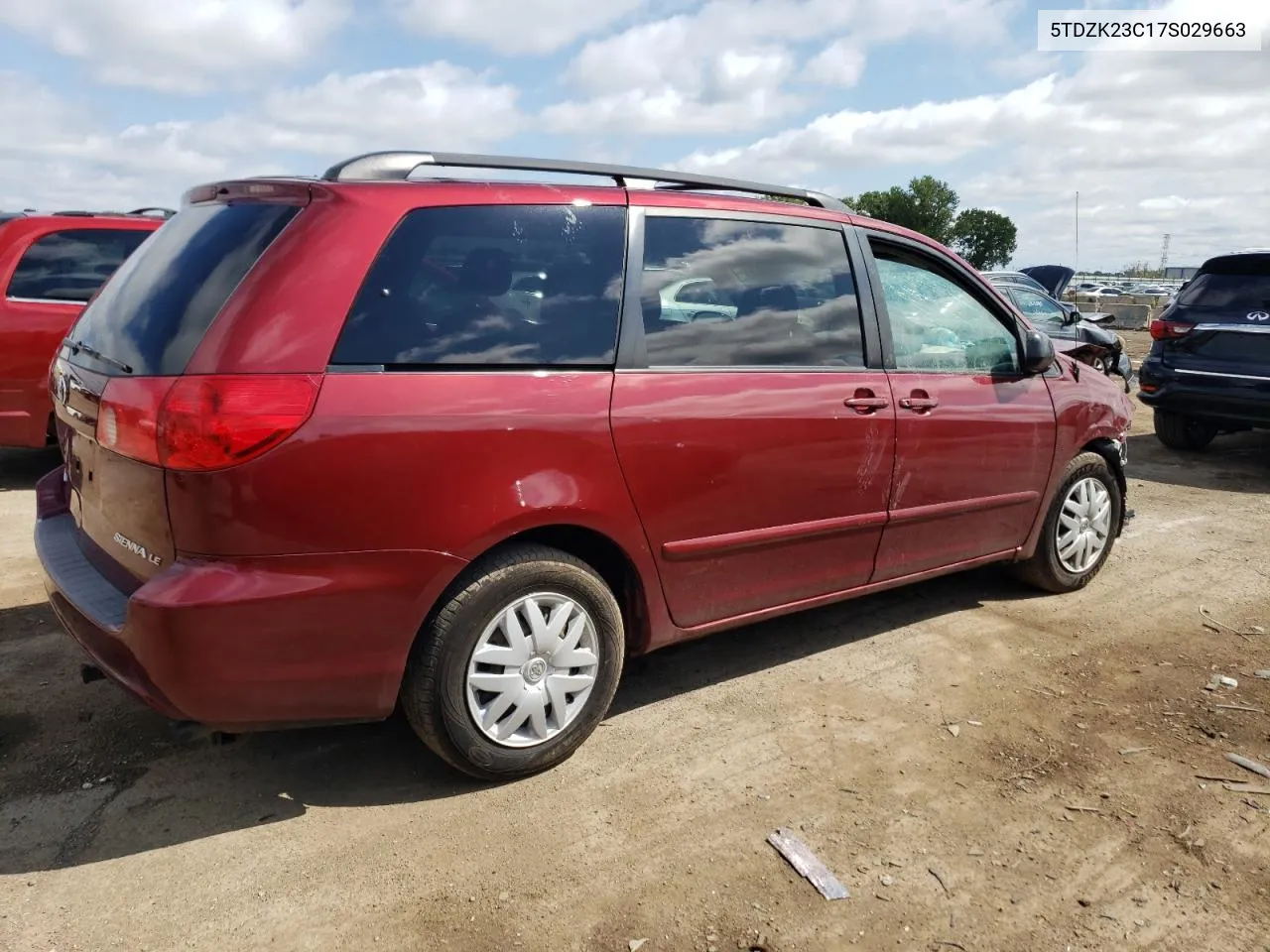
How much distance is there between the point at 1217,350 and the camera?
26.3 ft

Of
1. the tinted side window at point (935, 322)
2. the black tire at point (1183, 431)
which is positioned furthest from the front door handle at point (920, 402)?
the black tire at point (1183, 431)

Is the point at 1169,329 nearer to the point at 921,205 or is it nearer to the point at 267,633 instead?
the point at 267,633

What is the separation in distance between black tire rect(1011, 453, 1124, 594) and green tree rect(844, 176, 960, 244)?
71.2 m

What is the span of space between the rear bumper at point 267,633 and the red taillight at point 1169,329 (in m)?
7.75

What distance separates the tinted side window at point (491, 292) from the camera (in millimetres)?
2645

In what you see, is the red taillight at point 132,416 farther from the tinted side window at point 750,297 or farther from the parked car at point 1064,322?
the parked car at point 1064,322

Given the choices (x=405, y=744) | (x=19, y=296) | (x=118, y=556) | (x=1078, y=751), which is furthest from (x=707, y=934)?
(x=19, y=296)

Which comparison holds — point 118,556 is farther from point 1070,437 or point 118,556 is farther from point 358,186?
point 1070,437

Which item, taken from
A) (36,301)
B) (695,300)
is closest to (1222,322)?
(695,300)

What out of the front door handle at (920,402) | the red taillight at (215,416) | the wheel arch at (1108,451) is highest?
the red taillight at (215,416)

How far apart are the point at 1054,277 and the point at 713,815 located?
14.0m

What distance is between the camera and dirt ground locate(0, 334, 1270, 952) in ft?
7.89

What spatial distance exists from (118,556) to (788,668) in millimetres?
2444

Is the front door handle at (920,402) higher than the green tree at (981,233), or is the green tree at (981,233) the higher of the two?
the green tree at (981,233)
